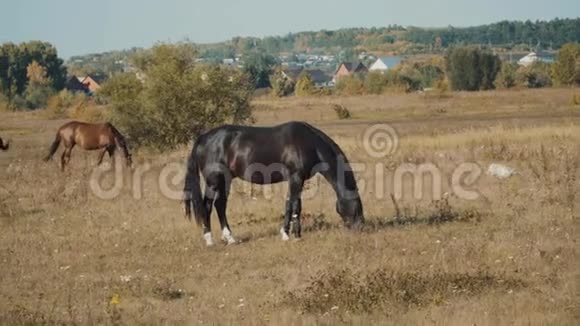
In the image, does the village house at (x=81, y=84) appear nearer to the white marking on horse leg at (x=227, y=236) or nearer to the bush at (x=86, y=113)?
the bush at (x=86, y=113)

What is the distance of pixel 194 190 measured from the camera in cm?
1321

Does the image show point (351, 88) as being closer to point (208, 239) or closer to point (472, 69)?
point (472, 69)

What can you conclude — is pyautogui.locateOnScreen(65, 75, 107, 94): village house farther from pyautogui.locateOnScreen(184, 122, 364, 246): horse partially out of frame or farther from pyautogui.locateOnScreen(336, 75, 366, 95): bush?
pyautogui.locateOnScreen(184, 122, 364, 246): horse partially out of frame

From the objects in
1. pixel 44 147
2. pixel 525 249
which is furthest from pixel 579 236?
pixel 44 147

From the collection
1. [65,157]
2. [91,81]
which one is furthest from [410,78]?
[65,157]

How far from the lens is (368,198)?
16.3 m

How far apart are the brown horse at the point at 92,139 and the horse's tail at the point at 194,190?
10960 millimetres

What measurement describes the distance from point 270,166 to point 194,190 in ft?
4.17

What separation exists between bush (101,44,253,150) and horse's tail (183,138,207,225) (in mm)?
13191

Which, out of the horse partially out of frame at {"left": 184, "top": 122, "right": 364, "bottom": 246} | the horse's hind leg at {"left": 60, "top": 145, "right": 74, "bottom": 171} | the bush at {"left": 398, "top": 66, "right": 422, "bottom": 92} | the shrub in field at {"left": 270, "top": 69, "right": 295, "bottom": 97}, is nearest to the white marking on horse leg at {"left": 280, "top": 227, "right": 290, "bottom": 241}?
the horse partially out of frame at {"left": 184, "top": 122, "right": 364, "bottom": 246}

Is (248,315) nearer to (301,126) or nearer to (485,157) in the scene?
(301,126)

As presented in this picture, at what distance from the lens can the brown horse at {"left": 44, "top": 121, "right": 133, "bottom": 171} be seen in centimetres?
2448

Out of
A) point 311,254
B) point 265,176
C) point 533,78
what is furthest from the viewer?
point 533,78

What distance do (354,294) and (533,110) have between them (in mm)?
47375
